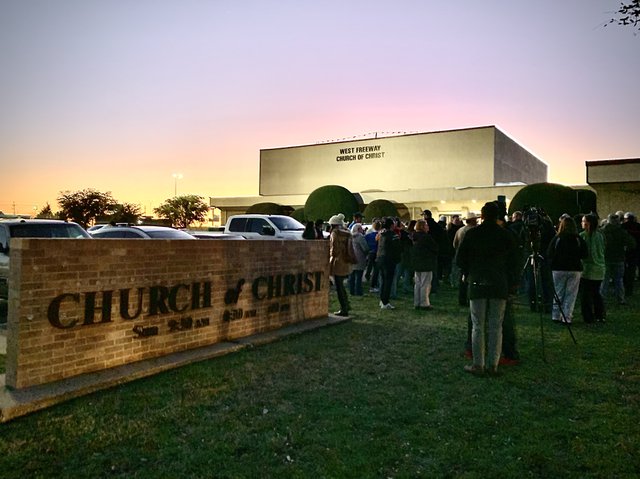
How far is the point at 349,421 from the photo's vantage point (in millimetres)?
4426

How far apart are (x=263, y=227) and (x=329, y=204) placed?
23.4m

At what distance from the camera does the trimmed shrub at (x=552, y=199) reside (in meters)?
25.6

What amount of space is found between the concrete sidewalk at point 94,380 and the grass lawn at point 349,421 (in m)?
0.12

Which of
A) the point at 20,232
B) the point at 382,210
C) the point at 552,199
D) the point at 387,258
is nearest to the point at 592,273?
the point at 387,258

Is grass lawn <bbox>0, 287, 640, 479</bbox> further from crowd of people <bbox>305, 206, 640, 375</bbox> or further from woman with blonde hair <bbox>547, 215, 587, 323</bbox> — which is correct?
woman with blonde hair <bbox>547, 215, 587, 323</bbox>

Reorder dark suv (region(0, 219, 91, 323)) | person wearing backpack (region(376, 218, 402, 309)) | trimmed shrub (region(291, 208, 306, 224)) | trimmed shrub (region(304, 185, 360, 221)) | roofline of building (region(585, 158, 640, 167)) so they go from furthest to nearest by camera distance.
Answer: trimmed shrub (region(291, 208, 306, 224)) → trimmed shrub (region(304, 185, 360, 221)) → roofline of building (region(585, 158, 640, 167)) → person wearing backpack (region(376, 218, 402, 309)) → dark suv (region(0, 219, 91, 323))

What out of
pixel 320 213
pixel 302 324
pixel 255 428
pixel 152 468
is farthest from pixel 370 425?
pixel 320 213

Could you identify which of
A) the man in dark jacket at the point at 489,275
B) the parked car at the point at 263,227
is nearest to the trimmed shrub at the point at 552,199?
the parked car at the point at 263,227

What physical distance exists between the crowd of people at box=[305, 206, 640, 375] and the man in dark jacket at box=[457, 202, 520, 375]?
1 cm

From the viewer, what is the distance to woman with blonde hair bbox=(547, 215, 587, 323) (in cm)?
843

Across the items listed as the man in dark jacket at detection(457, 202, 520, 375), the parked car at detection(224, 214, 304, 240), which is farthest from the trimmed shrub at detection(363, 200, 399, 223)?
the man in dark jacket at detection(457, 202, 520, 375)

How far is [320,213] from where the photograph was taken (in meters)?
40.1

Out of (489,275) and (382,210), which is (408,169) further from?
(489,275)

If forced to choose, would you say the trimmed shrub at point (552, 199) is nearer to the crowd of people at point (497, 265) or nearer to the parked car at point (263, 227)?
the crowd of people at point (497, 265)
